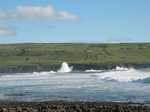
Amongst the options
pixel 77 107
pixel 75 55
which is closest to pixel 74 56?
pixel 75 55

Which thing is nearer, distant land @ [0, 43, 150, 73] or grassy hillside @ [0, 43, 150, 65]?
distant land @ [0, 43, 150, 73]

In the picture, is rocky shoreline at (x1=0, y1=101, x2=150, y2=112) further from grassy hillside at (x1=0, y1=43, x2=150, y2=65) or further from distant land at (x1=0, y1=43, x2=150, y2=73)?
grassy hillside at (x1=0, y1=43, x2=150, y2=65)

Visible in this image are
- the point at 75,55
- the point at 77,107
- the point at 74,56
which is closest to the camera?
the point at 77,107

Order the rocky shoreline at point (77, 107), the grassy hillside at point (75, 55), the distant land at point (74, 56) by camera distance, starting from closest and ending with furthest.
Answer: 1. the rocky shoreline at point (77, 107)
2. the distant land at point (74, 56)
3. the grassy hillside at point (75, 55)

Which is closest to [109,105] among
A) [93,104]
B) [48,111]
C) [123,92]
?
[93,104]

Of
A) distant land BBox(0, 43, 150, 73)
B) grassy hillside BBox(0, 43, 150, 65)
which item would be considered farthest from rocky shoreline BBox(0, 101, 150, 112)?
grassy hillside BBox(0, 43, 150, 65)

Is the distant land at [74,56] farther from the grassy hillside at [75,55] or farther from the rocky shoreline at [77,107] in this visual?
the rocky shoreline at [77,107]

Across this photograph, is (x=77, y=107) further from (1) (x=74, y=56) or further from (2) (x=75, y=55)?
(2) (x=75, y=55)

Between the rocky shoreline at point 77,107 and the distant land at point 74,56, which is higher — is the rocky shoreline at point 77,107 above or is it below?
above

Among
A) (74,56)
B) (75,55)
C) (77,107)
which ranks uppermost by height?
(77,107)

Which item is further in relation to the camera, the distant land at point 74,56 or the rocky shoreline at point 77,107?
the distant land at point 74,56

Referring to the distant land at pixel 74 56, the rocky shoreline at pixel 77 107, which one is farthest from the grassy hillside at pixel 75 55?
the rocky shoreline at pixel 77 107

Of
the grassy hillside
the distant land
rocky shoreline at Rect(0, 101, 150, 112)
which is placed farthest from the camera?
the grassy hillside

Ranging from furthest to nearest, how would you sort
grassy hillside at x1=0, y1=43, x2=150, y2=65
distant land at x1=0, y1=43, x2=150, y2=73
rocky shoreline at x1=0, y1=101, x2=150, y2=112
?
grassy hillside at x1=0, y1=43, x2=150, y2=65 → distant land at x1=0, y1=43, x2=150, y2=73 → rocky shoreline at x1=0, y1=101, x2=150, y2=112
